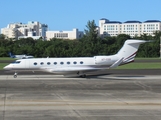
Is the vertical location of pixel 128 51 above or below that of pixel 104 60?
above

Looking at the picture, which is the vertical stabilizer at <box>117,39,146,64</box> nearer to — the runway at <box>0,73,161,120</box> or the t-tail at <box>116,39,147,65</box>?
the t-tail at <box>116,39,147,65</box>

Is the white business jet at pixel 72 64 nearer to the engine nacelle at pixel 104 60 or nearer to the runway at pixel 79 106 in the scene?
the engine nacelle at pixel 104 60

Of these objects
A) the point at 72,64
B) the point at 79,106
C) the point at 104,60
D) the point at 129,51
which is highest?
the point at 129,51

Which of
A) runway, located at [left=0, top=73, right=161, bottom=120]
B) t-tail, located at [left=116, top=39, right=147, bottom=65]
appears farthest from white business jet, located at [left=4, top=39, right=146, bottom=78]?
runway, located at [left=0, top=73, right=161, bottom=120]

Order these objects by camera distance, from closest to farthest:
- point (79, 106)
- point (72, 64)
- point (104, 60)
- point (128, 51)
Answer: point (79, 106) < point (104, 60) < point (72, 64) < point (128, 51)

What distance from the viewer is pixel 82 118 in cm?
1371

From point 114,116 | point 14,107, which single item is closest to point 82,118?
point 114,116

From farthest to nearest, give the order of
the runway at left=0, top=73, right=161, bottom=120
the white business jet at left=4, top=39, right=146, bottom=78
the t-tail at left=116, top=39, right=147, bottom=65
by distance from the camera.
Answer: the t-tail at left=116, top=39, right=147, bottom=65, the white business jet at left=4, top=39, right=146, bottom=78, the runway at left=0, top=73, right=161, bottom=120

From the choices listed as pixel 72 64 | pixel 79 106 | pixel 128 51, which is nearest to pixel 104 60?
pixel 128 51

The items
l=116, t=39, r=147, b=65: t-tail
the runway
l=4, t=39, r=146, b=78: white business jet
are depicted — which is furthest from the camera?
l=116, t=39, r=147, b=65: t-tail

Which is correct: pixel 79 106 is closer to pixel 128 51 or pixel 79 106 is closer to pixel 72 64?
pixel 72 64

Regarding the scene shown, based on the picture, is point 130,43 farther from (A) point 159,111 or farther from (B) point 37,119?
(B) point 37,119

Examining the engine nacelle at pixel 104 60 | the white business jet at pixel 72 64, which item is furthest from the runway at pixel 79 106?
the engine nacelle at pixel 104 60

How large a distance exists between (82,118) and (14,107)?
407 centimetres
